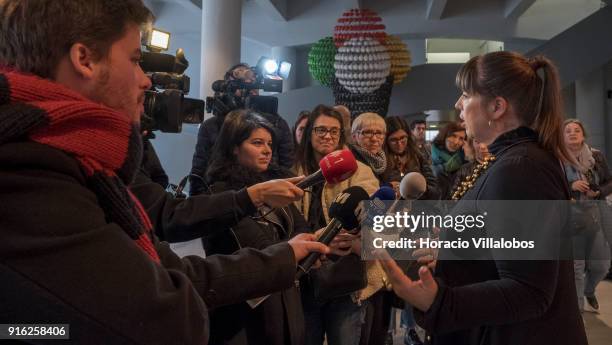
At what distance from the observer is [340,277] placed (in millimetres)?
1970

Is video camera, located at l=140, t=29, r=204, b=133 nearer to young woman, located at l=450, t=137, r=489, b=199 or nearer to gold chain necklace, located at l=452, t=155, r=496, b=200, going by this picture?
gold chain necklace, located at l=452, t=155, r=496, b=200

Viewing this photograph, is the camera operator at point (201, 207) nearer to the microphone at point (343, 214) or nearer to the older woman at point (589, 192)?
the microphone at point (343, 214)

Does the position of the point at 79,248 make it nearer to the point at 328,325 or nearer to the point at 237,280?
the point at 237,280

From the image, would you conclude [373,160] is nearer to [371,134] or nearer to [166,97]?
[371,134]

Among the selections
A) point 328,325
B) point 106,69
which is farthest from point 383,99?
point 106,69

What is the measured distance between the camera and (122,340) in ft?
1.95

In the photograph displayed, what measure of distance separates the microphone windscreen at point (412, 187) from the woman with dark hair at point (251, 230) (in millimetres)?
507

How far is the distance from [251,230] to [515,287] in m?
0.91

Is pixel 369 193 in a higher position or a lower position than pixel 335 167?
lower

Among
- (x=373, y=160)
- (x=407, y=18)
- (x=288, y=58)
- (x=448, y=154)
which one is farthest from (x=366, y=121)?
(x=288, y=58)

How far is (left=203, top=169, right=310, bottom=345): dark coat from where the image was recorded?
5.56ft

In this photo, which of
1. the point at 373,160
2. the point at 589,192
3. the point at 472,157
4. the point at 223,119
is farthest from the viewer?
the point at 589,192

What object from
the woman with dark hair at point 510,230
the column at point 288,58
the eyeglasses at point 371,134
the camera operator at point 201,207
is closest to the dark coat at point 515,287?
the woman with dark hair at point 510,230

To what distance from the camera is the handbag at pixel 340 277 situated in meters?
1.97
